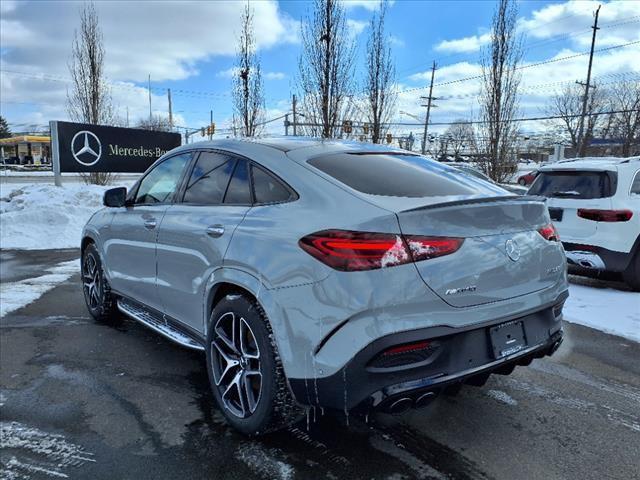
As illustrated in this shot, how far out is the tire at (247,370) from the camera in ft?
8.49

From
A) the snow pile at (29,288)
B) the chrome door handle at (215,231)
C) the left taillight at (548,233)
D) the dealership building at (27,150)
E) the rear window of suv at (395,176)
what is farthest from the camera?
the dealership building at (27,150)

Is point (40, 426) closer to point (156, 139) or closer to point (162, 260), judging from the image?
point (162, 260)

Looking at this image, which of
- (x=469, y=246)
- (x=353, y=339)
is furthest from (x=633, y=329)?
(x=353, y=339)

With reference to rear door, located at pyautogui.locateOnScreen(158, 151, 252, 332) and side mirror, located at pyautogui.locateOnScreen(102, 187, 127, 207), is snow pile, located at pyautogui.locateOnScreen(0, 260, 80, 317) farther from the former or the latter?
rear door, located at pyautogui.locateOnScreen(158, 151, 252, 332)

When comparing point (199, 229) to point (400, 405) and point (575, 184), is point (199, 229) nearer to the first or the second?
point (400, 405)

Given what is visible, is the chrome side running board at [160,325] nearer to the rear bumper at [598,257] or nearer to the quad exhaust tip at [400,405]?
the quad exhaust tip at [400,405]

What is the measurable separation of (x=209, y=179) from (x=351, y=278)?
5.20 feet

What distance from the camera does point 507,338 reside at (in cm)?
259

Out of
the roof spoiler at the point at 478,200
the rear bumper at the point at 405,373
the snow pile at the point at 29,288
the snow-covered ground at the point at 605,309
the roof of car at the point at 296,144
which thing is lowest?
the snow pile at the point at 29,288

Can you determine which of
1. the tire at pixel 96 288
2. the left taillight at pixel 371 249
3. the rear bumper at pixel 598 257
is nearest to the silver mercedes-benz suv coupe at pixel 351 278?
the left taillight at pixel 371 249

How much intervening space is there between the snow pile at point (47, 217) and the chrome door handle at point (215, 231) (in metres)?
8.18

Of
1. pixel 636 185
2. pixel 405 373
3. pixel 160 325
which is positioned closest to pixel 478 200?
pixel 405 373

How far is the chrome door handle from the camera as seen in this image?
118 inches

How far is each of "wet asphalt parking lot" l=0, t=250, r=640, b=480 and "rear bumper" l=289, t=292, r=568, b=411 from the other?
382mm
